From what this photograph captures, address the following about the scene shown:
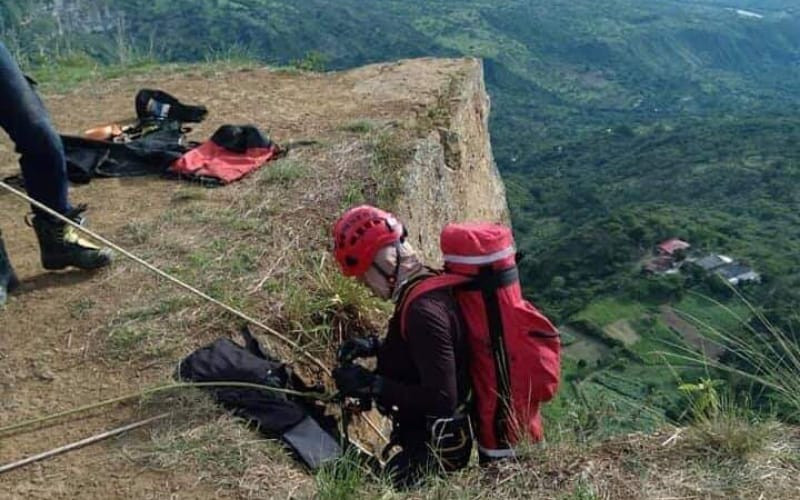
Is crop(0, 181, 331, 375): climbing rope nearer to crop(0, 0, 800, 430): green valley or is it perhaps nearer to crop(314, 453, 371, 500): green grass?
crop(314, 453, 371, 500): green grass

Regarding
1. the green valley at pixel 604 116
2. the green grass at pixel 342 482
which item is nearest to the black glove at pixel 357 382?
the green grass at pixel 342 482

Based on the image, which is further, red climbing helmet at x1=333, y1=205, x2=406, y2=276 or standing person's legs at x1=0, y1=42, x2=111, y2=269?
standing person's legs at x1=0, y1=42, x2=111, y2=269

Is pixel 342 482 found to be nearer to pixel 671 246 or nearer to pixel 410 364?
pixel 410 364

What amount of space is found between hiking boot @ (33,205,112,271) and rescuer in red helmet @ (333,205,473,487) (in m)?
1.93

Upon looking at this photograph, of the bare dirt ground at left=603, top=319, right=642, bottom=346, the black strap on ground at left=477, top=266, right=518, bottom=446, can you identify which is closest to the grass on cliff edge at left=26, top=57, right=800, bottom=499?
the black strap on ground at left=477, top=266, right=518, bottom=446

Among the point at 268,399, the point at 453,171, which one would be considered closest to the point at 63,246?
the point at 268,399

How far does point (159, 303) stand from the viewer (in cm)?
468

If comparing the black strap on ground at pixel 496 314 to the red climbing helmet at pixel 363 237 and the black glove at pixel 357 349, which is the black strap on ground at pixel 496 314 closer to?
the red climbing helmet at pixel 363 237

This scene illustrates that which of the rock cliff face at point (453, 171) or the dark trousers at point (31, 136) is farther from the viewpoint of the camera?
the rock cliff face at point (453, 171)

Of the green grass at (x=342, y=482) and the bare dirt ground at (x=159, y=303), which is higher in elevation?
the green grass at (x=342, y=482)

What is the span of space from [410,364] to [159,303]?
1697 millimetres

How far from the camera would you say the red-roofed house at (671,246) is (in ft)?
117

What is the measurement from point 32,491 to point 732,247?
3706cm

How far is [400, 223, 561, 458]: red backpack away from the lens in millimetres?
3443
